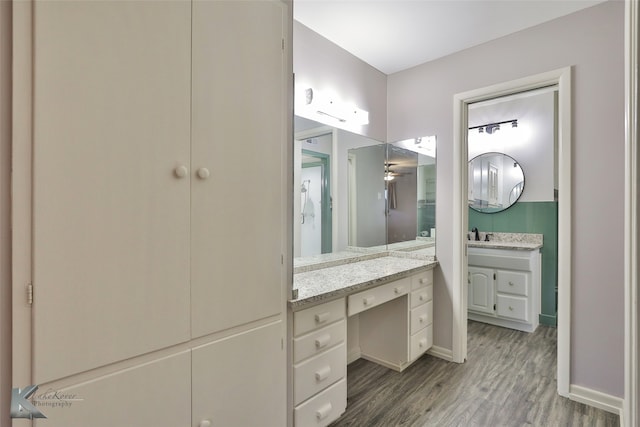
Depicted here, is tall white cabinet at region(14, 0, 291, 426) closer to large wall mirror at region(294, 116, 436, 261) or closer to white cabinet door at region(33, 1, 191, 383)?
white cabinet door at region(33, 1, 191, 383)

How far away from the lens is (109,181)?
0.94 m

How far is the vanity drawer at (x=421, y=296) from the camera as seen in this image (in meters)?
2.45

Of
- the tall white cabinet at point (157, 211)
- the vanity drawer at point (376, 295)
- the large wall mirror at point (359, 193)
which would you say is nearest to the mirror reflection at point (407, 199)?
the large wall mirror at point (359, 193)

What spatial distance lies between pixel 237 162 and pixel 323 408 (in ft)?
4.45

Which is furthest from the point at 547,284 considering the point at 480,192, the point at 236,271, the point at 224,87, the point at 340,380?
the point at 224,87

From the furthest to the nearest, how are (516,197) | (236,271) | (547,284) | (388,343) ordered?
(516,197)
(547,284)
(388,343)
(236,271)

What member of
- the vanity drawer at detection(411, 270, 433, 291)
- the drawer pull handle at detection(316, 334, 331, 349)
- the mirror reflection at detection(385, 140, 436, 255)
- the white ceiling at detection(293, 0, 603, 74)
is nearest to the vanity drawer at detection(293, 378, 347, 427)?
the drawer pull handle at detection(316, 334, 331, 349)

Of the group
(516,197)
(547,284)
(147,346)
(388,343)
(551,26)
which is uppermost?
(551,26)

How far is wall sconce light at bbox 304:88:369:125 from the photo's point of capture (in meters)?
2.26

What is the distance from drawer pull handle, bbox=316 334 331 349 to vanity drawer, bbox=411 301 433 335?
3.29 feet

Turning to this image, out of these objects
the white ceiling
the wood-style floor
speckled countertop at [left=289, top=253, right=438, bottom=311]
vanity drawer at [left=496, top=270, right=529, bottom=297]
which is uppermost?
the white ceiling

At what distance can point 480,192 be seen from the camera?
4059 mm

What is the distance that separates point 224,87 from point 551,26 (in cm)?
234

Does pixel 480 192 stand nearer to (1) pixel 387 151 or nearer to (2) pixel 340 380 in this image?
(1) pixel 387 151
